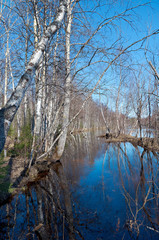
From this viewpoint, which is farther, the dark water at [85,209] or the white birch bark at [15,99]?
the dark water at [85,209]

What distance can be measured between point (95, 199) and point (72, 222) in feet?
4.11

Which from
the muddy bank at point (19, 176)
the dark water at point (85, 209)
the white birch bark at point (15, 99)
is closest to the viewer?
the white birch bark at point (15, 99)

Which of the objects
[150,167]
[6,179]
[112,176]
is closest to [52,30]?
[6,179]

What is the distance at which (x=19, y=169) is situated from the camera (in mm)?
6605

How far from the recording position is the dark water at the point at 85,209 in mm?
3007

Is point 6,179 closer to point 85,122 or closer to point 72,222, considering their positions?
point 72,222

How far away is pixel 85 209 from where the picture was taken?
12.8 feet

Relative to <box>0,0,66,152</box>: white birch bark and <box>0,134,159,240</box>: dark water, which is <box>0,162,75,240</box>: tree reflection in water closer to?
<box>0,134,159,240</box>: dark water

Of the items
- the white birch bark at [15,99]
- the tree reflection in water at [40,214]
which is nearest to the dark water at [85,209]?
the tree reflection in water at [40,214]

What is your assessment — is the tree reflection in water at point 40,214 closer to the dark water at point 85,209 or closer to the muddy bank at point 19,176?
the dark water at point 85,209

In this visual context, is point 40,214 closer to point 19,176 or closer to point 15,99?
point 19,176

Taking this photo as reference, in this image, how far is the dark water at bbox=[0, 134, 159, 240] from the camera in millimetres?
3007

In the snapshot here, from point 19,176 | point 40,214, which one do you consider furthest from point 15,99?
point 19,176

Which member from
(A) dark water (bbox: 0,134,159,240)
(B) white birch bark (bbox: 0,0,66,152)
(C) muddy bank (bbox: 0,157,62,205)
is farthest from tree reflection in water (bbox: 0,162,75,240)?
(B) white birch bark (bbox: 0,0,66,152)
